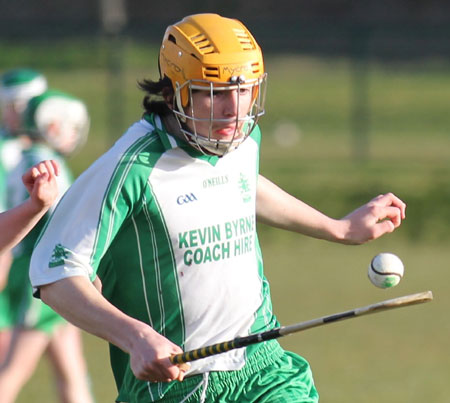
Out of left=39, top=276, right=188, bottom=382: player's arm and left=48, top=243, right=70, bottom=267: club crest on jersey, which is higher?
left=48, top=243, right=70, bottom=267: club crest on jersey

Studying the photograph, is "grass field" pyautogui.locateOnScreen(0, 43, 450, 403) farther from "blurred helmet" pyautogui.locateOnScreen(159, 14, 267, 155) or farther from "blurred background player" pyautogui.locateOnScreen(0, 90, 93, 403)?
"blurred helmet" pyautogui.locateOnScreen(159, 14, 267, 155)

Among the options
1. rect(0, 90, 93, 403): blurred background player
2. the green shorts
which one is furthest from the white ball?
rect(0, 90, 93, 403): blurred background player

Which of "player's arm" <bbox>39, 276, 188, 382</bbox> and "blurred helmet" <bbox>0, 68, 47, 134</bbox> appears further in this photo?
"blurred helmet" <bbox>0, 68, 47, 134</bbox>

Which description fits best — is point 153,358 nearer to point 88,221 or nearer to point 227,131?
→ point 88,221

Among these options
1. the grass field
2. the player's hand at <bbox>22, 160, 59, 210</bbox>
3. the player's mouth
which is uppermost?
the player's mouth

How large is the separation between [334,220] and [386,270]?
43 cm

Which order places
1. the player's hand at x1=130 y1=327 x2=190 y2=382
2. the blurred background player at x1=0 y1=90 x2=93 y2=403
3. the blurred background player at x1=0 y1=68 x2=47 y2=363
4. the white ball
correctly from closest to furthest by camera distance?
the player's hand at x1=130 y1=327 x2=190 y2=382, the white ball, the blurred background player at x1=0 y1=90 x2=93 y2=403, the blurred background player at x1=0 y1=68 x2=47 y2=363

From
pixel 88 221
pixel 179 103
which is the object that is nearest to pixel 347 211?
pixel 179 103

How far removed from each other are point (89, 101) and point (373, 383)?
23.8 m

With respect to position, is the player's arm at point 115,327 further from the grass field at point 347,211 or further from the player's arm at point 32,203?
the grass field at point 347,211

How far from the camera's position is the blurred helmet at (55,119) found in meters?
7.30

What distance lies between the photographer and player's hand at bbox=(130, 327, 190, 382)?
3635 mm

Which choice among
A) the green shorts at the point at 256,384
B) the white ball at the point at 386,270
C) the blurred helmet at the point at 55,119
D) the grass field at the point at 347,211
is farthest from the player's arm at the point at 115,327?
the grass field at the point at 347,211

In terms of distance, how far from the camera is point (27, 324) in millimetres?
A: 6938
